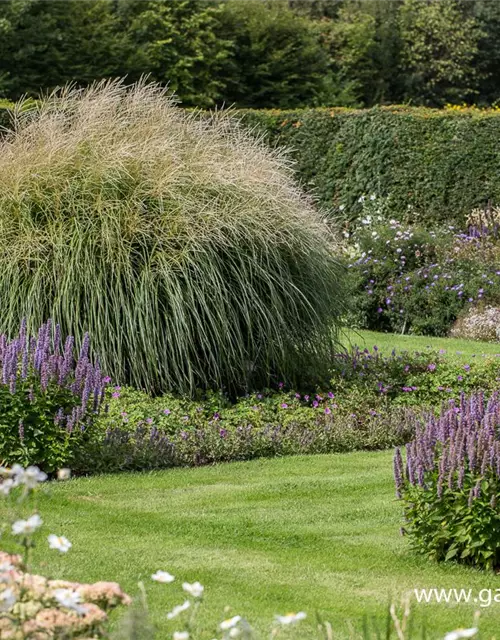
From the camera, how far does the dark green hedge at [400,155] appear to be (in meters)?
15.2

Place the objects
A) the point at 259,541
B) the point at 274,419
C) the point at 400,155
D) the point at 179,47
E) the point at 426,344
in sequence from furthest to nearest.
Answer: the point at 179,47 → the point at 400,155 → the point at 426,344 → the point at 274,419 → the point at 259,541

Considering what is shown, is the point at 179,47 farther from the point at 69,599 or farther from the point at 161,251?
the point at 69,599

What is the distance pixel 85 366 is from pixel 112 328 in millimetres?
1144

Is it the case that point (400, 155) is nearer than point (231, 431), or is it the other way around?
point (231, 431)

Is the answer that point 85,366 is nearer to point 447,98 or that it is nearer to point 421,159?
point 421,159

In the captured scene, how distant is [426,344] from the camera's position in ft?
38.3

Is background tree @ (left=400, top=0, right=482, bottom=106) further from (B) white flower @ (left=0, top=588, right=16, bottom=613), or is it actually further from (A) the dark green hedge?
(B) white flower @ (left=0, top=588, right=16, bottom=613)

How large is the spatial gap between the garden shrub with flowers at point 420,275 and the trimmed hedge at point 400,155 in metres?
0.94

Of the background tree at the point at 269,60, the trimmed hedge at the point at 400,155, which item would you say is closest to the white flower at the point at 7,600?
the trimmed hedge at the point at 400,155

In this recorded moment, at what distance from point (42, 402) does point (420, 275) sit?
7970 millimetres

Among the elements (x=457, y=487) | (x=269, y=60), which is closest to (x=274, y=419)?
(x=457, y=487)

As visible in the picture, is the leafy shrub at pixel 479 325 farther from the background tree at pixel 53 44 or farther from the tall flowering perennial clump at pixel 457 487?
the background tree at pixel 53 44

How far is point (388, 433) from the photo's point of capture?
7.50 meters

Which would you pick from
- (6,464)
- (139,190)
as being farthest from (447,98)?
(6,464)
